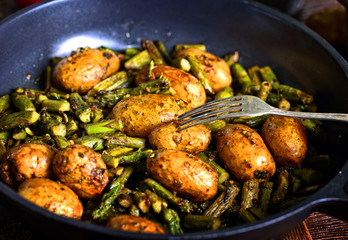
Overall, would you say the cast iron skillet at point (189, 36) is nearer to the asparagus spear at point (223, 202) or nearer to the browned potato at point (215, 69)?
the browned potato at point (215, 69)

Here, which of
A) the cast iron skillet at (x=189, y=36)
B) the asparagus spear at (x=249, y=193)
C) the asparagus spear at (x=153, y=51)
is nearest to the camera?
the asparagus spear at (x=249, y=193)

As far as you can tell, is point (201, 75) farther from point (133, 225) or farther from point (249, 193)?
point (133, 225)

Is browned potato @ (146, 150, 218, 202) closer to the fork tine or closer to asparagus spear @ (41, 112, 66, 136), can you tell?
the fork tine

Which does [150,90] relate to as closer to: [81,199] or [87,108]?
[87,108]

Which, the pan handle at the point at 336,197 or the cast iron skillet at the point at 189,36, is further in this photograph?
the cast iron skillet at the point at 189,36

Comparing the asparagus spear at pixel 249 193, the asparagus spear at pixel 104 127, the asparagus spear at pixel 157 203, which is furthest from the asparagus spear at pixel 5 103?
the asparagus spear at pixel 249 193

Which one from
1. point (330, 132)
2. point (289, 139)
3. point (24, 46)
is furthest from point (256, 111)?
point (24, 46)

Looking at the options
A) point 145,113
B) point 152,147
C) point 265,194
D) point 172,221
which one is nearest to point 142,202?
point 172,221
